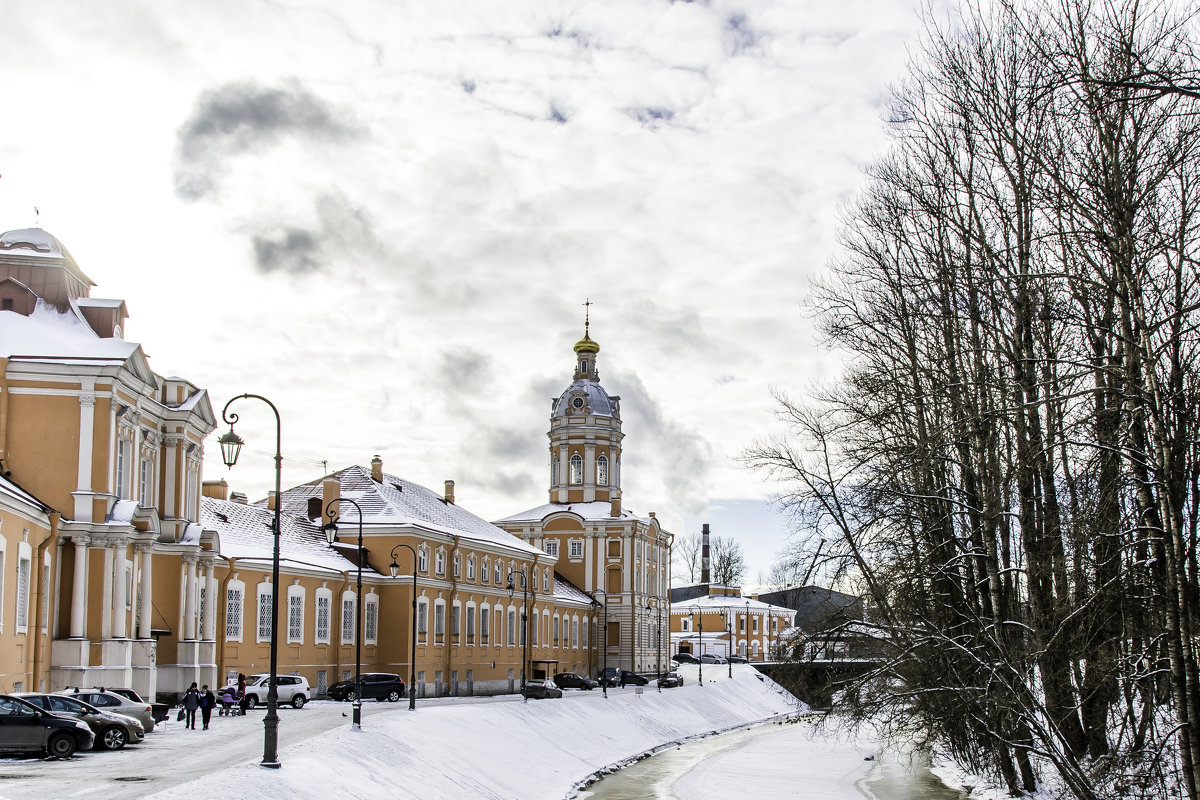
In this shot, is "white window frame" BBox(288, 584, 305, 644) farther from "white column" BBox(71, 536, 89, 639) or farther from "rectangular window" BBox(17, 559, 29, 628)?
"rectangular window" BBox(17, 559, 29, 628)

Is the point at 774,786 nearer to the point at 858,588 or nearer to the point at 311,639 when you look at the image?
the point at 858,588

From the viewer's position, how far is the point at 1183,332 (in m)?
12.9

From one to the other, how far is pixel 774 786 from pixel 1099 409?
89.0 ft

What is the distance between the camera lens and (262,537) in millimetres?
51594

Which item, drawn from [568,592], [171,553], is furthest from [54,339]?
[568,592]

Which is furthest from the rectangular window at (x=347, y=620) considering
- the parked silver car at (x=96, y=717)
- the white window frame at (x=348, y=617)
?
the parked silver car at (x=96, y=717)

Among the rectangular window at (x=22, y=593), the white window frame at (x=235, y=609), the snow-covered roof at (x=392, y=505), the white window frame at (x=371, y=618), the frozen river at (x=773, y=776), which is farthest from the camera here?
the snow-covered roof at (x=392, y=505)

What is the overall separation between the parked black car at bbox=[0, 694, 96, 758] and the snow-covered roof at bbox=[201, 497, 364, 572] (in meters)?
20.9

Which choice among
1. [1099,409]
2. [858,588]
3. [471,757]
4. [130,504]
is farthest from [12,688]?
[1099,409]

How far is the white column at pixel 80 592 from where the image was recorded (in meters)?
33.6

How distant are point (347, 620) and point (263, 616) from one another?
688 centimetres

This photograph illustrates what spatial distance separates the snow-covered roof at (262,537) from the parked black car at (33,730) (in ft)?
68.5

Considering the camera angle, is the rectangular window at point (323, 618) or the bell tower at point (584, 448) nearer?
the rectangular window at point (323, 618)

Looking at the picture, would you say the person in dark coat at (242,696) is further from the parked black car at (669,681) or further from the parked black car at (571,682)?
the parked black car at (669,681)
